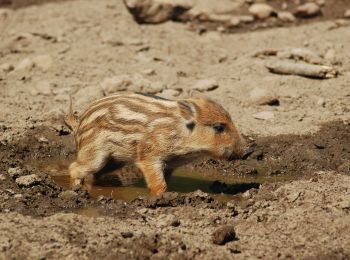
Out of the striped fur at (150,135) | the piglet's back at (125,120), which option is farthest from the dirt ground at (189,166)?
the piglet's back at (125,120)

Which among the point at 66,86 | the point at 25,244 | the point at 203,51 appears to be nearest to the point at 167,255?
the point at 25,244

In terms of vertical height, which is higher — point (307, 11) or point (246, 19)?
point (307, 11)

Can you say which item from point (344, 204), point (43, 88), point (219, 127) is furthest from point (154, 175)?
point (43, 88)

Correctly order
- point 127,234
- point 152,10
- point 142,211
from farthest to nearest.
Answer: point 152,10 → point 142,211 → point 127,234

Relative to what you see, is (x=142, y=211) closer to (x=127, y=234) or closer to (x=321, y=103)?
(x=127, y=234)

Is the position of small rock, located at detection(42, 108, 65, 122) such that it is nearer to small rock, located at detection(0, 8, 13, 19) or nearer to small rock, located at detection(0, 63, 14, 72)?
small rock, located at detection(0, 63, 14, 72)

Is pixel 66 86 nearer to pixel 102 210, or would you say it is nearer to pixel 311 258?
pixel 102 210

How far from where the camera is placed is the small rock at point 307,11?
14078 millimetres

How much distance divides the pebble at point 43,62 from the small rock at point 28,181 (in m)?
4.78

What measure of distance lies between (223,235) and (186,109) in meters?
2.07

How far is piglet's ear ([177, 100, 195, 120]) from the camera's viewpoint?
8055 mm

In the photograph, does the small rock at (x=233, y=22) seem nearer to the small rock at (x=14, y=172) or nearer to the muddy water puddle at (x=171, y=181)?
the muddy water puddle at (x=171, y=181)

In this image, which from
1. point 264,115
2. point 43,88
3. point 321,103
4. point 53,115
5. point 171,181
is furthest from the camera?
point 43,88

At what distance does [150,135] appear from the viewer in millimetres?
7930
